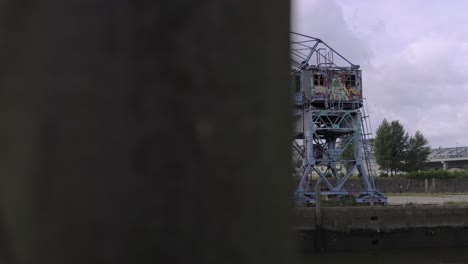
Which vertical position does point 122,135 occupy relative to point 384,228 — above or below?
above

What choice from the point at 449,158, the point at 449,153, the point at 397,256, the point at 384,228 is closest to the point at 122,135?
the point at 397,256

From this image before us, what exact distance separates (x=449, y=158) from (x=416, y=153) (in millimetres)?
40812

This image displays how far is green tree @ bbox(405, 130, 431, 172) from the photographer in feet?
201

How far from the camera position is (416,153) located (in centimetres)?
6188

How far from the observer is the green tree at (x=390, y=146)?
60156mm

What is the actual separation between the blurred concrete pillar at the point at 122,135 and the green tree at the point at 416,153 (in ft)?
207

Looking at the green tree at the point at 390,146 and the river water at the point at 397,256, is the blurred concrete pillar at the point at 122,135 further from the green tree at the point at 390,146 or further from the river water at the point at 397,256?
the green tree at the point at 390,146

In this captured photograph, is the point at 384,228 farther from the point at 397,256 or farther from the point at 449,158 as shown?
the point at 449,158

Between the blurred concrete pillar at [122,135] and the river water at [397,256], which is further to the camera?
the river water at [397,256]

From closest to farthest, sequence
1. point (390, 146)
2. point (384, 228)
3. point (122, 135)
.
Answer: point (122, 135), point (384, 228), point (390, 146)

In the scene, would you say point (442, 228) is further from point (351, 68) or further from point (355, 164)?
point (351, 68)

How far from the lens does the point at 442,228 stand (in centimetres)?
2075

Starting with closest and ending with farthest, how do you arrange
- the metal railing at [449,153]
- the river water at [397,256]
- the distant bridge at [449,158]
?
the river water at [397,256] < the distant bridge at [449,158] < the metal railing at [449,153]

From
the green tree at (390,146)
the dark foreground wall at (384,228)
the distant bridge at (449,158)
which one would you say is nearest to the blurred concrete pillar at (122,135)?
the dark foreground wall at (384,228)
